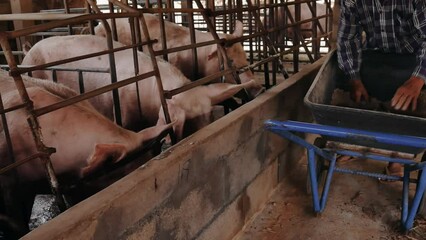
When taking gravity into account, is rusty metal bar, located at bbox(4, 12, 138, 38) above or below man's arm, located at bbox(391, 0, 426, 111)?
above

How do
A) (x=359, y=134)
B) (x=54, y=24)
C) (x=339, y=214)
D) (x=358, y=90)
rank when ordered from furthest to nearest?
(x=358, y=90) < (x=339, y=214) < (x=359, y=134) < (x=54, y=24)

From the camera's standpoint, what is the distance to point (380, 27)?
3619 millimetres

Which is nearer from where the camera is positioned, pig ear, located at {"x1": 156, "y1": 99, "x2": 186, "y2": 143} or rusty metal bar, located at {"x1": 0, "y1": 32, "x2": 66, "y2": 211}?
rusty metal bar, located at {"x1": 0, "y1": 32, "x2": 66, "y2": 211}

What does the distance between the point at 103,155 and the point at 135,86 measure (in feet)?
5.95

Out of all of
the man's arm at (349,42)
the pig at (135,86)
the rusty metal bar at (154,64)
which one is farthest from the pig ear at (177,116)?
the man's arm at (349,42)

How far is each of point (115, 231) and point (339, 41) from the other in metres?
2.62

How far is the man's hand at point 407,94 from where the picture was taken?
9.94ft

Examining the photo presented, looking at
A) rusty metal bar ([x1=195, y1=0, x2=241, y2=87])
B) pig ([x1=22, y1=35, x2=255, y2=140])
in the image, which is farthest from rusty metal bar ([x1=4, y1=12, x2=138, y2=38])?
rusty metal bar ([x1=195, y1=0, x2=241, y2=87])

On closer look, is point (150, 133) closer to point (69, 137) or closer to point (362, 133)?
point (69, 137)

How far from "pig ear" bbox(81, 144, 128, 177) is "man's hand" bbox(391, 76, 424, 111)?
1908 millimetres

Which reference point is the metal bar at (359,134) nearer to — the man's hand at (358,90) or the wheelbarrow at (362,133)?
the wheelbarrow at (362,133)

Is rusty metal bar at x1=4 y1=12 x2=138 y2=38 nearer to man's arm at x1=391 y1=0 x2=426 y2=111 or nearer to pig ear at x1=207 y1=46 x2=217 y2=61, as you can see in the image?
man's arm at x1=391 y1=0 x2=426 y2=111

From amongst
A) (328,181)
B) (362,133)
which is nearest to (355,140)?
(362,133)

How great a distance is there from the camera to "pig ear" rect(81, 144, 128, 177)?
221cm
